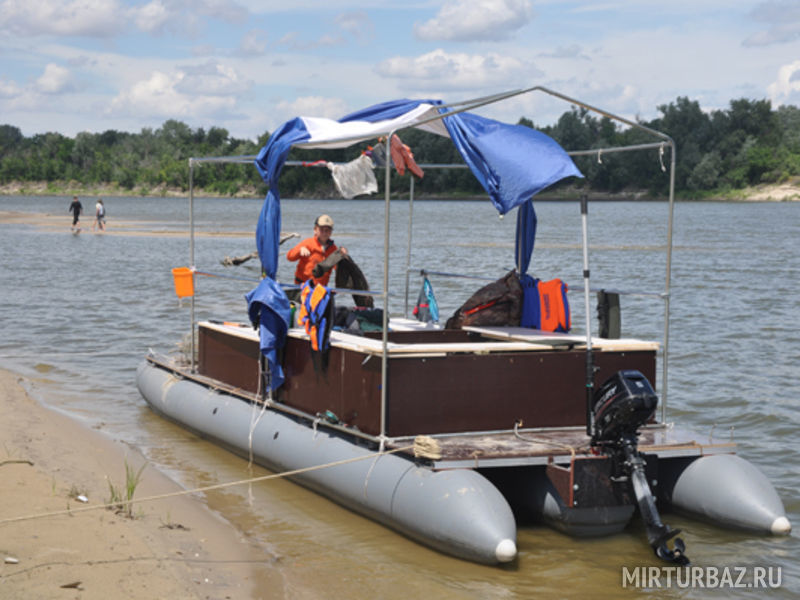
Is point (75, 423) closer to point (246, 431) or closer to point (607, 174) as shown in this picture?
point (246, 431)

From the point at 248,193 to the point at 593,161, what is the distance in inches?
2505

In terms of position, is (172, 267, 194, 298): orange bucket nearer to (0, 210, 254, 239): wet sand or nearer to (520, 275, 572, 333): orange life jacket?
(520, 275, 572, 333): orange life jacket

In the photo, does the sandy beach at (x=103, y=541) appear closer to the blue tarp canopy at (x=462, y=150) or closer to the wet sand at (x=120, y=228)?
the blue tarp canopy at (x=462, y=150)

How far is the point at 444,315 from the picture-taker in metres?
18.5

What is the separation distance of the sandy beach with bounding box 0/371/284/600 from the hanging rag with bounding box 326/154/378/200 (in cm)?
331

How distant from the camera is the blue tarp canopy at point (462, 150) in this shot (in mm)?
7457

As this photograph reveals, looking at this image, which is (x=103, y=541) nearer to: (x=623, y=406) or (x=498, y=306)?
(x=623, y=406)

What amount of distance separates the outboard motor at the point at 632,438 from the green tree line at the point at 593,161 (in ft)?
79.6

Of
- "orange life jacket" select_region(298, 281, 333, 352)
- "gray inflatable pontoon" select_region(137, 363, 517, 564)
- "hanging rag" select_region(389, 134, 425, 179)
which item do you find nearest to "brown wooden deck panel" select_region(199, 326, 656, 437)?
"orange life jacket" select_region(298, 281, 333, 352)

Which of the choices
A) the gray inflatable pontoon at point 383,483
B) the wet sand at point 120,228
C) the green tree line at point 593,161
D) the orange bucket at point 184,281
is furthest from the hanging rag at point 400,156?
the wet sand at point 120,228

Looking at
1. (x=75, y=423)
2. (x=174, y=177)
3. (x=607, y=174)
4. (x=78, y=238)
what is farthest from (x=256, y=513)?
(x=174, y=177)

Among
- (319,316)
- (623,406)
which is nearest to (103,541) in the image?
(319,316)

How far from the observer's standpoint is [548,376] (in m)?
7.83

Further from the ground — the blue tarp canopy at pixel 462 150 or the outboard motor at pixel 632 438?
the blue tarp canopy at pixel 462 150
